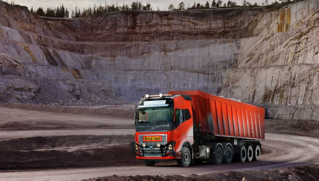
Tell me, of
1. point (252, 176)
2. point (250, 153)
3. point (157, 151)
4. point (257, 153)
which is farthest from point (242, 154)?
point (252, 176)

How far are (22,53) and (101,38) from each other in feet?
68.2

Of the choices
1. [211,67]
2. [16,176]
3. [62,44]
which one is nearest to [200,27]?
[211,67]

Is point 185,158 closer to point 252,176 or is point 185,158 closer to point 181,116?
point 181,116

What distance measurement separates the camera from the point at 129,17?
3241 inches

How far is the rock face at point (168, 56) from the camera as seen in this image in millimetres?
56469

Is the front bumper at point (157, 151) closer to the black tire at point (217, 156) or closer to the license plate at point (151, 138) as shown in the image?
the license plate at point (151, 138)

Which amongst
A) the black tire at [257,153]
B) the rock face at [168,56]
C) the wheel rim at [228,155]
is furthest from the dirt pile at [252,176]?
the rock face at [168,56]

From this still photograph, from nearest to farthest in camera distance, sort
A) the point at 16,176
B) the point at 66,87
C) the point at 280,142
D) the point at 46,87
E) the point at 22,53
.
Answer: the point at 16,176, the point at 280,142, the point at 46,87, the point at 66,87, the point at 22,53

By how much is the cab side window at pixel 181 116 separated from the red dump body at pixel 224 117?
A: 0.93m

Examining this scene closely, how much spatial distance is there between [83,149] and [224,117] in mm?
8787

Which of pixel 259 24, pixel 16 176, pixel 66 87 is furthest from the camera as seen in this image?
pixel 259 24

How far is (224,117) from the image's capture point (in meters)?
20.7

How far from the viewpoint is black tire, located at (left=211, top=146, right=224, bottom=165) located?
19.4 metres

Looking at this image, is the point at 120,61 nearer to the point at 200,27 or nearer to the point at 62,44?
the point at 62,44
